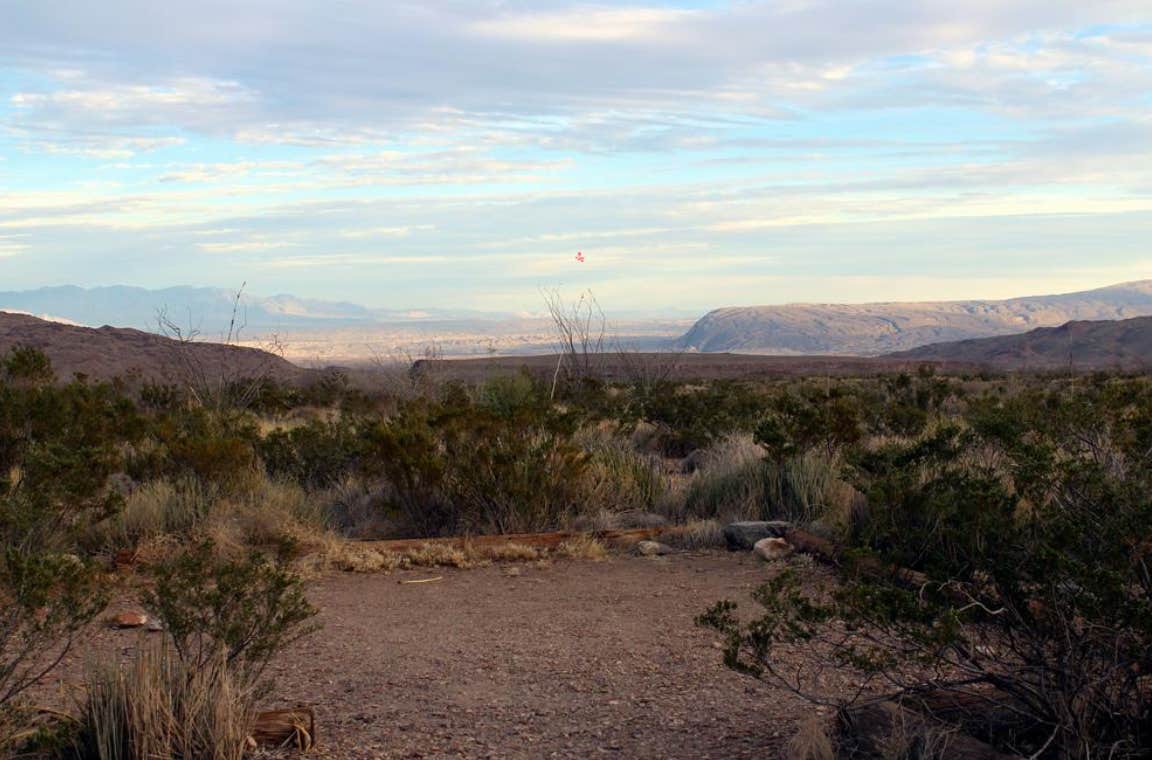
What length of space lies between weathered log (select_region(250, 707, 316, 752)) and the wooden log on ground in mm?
5004

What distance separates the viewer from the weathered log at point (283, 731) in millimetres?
5512

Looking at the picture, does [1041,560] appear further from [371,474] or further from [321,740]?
[371,474]

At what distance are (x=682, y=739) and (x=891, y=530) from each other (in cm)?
162

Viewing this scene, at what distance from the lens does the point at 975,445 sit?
9.83 meters

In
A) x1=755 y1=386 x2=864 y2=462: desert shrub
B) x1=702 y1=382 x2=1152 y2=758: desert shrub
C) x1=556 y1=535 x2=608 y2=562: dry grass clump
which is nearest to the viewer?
x1=702 y1=382 x2=1152 y2=758: desert shrub

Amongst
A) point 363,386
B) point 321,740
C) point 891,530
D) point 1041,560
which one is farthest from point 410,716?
point 363,386

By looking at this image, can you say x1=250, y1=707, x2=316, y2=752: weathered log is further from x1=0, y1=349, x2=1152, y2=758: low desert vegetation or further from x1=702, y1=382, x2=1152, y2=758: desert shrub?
x1=702, y1=382, x2=1152, y2=758: desert shrub

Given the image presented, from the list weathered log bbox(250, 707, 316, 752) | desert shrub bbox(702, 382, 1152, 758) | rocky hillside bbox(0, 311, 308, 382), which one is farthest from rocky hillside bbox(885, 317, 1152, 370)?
weathered log bbox(250, 707, 316, 752)

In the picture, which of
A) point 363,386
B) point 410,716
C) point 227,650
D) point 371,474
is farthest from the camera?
point 363,386

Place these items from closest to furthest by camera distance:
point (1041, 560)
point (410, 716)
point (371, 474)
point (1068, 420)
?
point (1041, 560) < point (410, 716) < point (1068, 420) < point (371, 474)

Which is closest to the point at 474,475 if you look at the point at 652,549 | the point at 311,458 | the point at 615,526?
the point at 615,526

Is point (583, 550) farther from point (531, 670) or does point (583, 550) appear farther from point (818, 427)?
point (818, 427)

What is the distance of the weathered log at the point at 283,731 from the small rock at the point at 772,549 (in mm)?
5547

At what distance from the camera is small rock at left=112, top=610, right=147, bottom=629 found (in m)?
8.27
